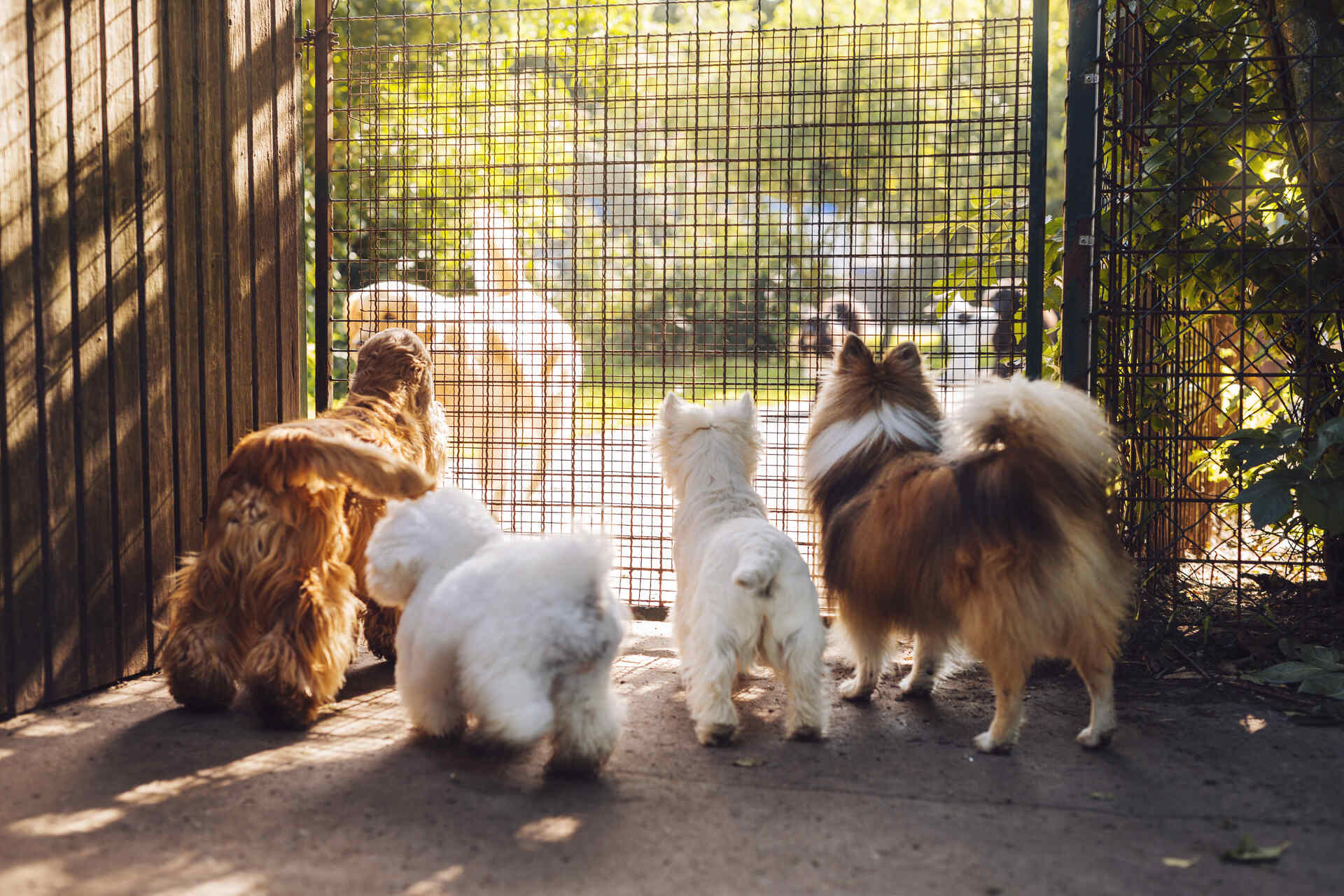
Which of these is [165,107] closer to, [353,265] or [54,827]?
[353,265]

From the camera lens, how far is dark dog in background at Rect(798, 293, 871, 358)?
16.8ft

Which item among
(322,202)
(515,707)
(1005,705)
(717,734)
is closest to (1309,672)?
(1005,705)

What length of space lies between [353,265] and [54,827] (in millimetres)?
4245

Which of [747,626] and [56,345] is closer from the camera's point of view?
[747,626]

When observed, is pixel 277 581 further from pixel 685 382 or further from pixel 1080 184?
pixel 1080 184

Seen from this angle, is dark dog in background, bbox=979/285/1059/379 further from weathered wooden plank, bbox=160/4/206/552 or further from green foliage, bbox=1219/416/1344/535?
weathered wooden plank, bbox=160/4/206/552

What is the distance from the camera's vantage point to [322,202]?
5270mm

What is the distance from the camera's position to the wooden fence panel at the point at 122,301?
3.49 metres

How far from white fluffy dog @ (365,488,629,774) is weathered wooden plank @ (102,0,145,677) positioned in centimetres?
121

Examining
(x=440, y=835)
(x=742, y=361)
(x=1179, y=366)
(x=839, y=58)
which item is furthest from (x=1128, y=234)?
(x=440, y=835)

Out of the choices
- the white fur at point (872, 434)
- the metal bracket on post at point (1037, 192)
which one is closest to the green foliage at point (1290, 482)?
the metal bracket on post at point (1037, 192)

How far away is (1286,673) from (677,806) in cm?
260

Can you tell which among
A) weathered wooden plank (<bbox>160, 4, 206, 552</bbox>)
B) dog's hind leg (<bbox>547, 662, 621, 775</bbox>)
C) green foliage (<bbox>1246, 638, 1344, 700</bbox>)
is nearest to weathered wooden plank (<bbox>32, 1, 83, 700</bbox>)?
weathered wooden plank (<bbox>160, 4, 206, 552</bbox>)

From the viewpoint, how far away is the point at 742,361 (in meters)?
5.29
